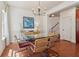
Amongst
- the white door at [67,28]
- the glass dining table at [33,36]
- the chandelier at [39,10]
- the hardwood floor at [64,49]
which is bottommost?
the hardwood floor at [64,49]

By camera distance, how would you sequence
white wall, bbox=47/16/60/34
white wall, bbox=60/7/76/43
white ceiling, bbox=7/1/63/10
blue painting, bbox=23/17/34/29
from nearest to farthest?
white ceiling, bbox=7/1/63/10
blue painting, bbox=23/17/34/29
white wall, bbox=47/16/60/34
white wall, bbox=60/7/76/43

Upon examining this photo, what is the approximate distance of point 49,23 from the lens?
2.84 meters

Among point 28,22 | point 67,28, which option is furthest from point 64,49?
point 28,22

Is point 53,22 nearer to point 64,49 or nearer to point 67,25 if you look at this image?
point 67,25

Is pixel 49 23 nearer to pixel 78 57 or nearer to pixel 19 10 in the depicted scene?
pixel 19 10

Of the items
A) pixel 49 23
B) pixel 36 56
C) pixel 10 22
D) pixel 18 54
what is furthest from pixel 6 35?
pixel 49 23

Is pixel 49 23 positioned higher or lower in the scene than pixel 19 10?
lower

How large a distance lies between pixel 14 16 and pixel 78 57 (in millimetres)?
1669

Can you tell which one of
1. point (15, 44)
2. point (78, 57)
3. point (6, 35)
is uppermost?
point (6, 35)

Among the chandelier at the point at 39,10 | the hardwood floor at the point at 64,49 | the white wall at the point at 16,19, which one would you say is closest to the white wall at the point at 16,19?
the white wall at the point at 16,19

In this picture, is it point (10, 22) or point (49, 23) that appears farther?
point (49, 23)

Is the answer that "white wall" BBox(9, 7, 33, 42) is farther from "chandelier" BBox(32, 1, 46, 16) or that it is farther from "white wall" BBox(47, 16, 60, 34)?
"white wall" BBox(47, 16, 60, 34)

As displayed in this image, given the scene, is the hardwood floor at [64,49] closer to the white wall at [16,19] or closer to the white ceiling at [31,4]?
the white wall at [16,19]

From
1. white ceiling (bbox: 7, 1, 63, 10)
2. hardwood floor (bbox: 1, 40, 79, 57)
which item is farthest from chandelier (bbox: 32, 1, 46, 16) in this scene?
hardwood floor (bbox: 1, 40, 79, 57)
